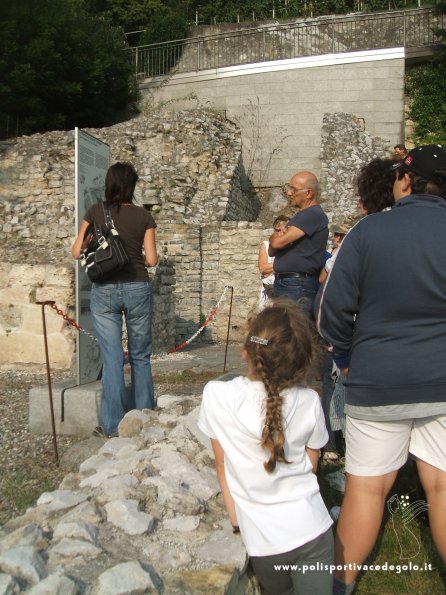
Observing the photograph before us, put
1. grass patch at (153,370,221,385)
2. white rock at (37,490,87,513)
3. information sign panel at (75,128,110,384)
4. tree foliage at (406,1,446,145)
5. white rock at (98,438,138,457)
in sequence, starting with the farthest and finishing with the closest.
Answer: tree foliage at (406,1,446,145)
grass patch at (153,370,221,385)
information sign panel at (75,128,110,384)
white rock at (98,438,138,457)
white rock at (37,490,87,513)

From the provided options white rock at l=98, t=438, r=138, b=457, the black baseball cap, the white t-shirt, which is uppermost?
the black baseball cap

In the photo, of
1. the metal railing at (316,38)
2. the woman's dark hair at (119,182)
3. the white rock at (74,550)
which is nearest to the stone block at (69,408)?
the woman's dark hair at (119,182)

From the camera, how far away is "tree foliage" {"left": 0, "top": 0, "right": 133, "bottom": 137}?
56.3 ft

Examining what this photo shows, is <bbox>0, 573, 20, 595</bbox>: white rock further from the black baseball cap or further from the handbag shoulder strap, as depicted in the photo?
the handbag shoulder strap

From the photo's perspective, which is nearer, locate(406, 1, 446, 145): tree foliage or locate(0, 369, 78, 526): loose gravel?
locate(0, 369, 78, 526): loose gravel

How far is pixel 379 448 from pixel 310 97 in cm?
1725

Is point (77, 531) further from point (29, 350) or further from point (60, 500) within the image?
point (29, 350)

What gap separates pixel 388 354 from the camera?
2.28 metres

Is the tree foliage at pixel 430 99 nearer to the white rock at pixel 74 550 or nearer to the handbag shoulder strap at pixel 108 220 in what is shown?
the handbag shoulder strap at pixel 108 220

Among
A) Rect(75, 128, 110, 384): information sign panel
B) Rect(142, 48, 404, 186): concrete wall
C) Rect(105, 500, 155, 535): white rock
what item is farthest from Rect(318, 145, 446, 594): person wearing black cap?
Rect(142, 48, 404, 186): concrete wall

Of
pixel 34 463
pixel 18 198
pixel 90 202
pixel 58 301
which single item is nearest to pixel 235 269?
pixel 18 198

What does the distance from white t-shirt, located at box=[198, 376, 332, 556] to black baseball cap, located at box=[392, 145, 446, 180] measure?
3.27 feet

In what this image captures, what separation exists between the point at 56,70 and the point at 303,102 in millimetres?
7016

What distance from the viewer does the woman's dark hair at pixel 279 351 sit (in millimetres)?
2246
